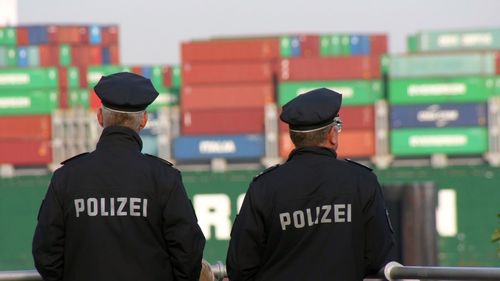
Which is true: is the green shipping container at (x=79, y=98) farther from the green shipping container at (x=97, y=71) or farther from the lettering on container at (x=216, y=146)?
the lettering on container at (x=216, y=146)

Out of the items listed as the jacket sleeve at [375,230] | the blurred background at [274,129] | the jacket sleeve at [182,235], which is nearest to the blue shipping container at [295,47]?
the blurred background at [274,129]

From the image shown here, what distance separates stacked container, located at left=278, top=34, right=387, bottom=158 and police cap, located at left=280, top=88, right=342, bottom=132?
37603 millimetres

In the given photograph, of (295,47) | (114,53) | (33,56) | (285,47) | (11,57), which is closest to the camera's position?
(285,47)

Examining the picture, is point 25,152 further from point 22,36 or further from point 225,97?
point 22,36

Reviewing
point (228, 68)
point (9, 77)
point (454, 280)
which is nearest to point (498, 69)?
point (228, 68)

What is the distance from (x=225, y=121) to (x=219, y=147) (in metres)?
1.18

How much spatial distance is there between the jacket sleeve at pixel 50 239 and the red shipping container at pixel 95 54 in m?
54.5

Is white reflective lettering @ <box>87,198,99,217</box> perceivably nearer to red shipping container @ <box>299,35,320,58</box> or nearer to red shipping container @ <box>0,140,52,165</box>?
red shipping container @ <box>0,140,52,165</box>

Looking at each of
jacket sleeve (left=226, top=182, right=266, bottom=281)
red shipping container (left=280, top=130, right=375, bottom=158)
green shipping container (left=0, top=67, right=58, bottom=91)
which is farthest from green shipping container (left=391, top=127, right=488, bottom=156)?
jacket sleeve (left=226, top=182, right=266, bottom=281)

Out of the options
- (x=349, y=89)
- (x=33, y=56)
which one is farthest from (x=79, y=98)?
(x=349, y=89)

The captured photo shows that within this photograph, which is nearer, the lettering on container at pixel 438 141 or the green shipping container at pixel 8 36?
the lettering on container at pixel 438 141

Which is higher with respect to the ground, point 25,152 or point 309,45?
point 309,45

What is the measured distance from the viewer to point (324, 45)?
5044 centimetres

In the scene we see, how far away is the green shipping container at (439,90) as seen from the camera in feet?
143
